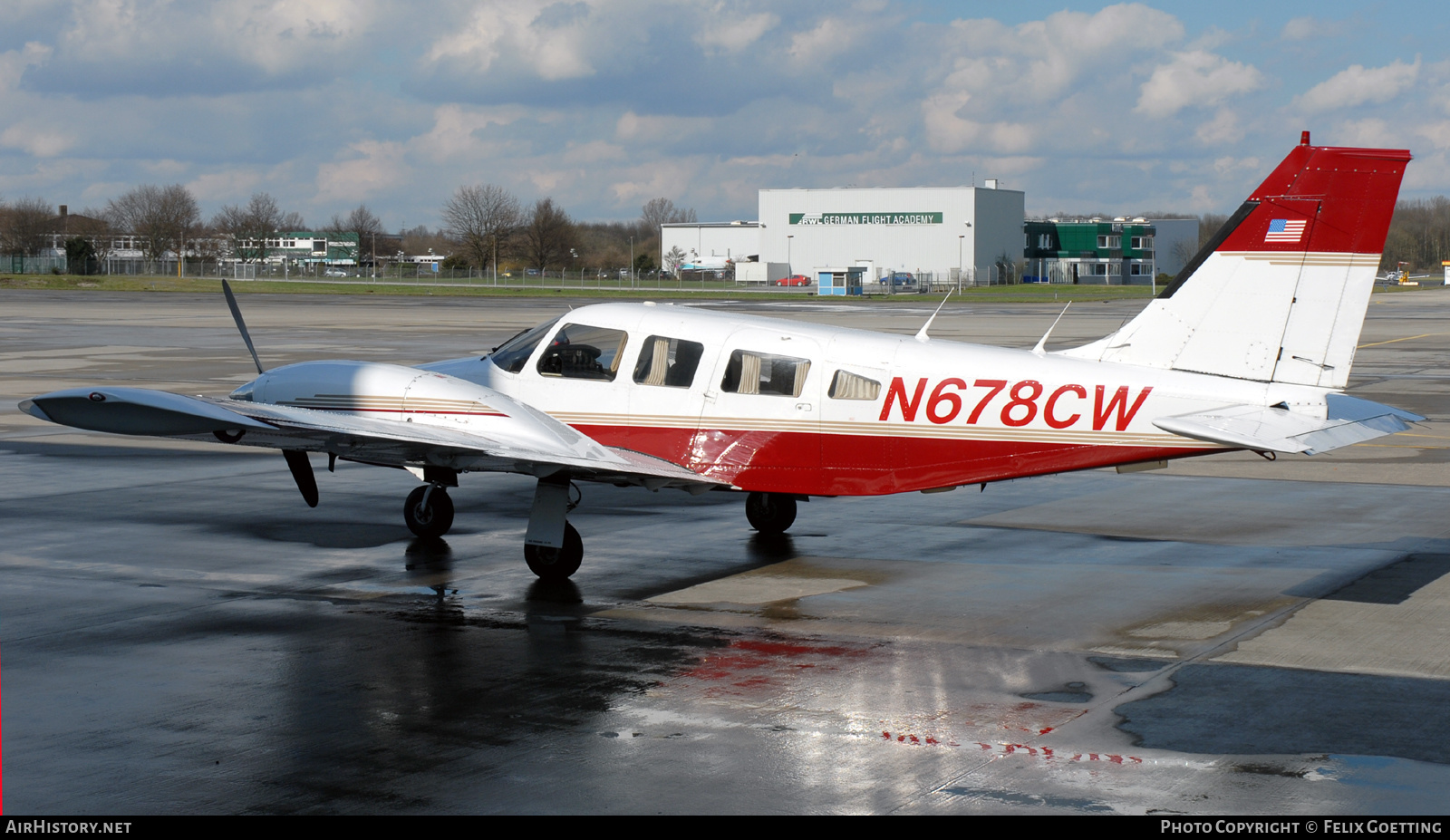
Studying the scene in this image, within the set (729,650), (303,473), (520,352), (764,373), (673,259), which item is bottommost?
(729,650)

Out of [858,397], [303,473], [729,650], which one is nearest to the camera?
[729,650]

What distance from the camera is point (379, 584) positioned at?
39.8 feet

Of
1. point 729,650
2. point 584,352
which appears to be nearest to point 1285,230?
point 729,650

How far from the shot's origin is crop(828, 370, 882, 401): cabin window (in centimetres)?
1202

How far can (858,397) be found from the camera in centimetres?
1205

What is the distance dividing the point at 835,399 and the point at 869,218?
132m

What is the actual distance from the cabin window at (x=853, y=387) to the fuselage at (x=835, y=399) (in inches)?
0.5

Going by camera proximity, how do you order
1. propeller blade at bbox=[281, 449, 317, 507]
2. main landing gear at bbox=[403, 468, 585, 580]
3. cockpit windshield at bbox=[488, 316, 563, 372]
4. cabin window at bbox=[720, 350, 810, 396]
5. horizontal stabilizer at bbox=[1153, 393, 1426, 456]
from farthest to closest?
cockpit windshield at bbox=[488, 316, 563, 372], propeller blade at bbox=[281, 449, 317, 507], cabin window at bbox=[720, 350, 810, 396], main landing gear at bbox=[403, 468, 585, 580], horizontal stabilizer at bbox=[1153, 393, 1426, 456]

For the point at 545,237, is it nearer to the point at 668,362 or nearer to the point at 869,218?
the point at 869,218

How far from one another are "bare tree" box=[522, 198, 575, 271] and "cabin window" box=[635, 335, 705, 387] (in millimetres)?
143853

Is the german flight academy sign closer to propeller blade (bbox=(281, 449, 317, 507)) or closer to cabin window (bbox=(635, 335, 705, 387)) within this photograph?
cabin window (bbox=(635, 335, 705, 387))

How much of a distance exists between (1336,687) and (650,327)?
6.88 meters

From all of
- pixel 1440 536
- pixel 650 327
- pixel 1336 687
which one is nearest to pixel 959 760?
pixel 1336 687

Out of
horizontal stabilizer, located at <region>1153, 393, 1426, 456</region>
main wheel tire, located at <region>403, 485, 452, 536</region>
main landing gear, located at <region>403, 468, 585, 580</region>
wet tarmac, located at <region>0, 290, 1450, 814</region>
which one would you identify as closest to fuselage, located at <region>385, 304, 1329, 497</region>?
horizontal stabilizer, located at <region>1153, 393, 1426, 456</region>
